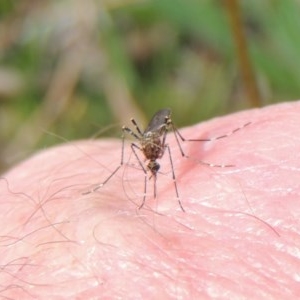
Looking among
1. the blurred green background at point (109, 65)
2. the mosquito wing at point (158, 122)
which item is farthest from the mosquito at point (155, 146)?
the blurred green background at point (109, 65)

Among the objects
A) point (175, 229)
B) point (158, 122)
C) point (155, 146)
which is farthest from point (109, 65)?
point (175, 229)

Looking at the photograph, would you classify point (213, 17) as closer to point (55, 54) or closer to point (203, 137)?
point (55, 54)

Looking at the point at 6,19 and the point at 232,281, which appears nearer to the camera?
the point at 232,281

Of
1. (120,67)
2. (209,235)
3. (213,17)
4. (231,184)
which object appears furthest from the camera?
(120,67)

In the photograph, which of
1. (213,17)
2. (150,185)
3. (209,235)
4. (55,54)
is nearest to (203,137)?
(150,185)

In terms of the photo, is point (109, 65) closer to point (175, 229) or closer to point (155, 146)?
point (155, 146)

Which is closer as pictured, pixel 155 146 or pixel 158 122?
pixel 155 146

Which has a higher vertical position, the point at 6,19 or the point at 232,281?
the point at 6,19

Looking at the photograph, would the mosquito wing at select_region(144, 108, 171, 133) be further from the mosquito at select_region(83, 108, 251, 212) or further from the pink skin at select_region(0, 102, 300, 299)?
the pink skin at select_region(0, 102, 300, 299)
